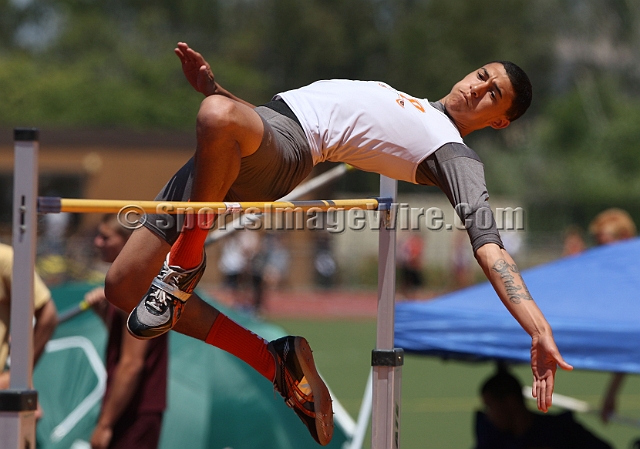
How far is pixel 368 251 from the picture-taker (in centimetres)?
2261

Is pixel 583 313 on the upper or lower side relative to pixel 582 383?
upper

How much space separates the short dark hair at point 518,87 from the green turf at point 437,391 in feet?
13.2

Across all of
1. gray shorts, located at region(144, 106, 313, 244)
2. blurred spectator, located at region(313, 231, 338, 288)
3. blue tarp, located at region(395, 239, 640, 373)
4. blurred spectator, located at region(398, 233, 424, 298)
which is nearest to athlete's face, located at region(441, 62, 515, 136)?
gray shorts, located at region(144, 106, 313, 244)

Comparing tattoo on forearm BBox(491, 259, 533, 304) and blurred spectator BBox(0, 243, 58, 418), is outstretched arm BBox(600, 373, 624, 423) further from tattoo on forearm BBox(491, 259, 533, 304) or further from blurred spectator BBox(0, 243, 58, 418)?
tattoo on forearm BBox(491, 259, 533, 304)

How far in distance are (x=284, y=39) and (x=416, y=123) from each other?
4798 centimetres

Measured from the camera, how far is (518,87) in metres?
3.29

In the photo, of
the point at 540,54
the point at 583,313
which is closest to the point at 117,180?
the point at 583,313

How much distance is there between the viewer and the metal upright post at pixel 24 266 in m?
2.72

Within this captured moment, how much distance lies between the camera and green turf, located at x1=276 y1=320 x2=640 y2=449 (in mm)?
7867

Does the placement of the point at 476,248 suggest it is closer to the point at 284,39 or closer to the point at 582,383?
the point at 582,383

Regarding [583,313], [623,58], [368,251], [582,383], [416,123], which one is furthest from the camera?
[623,58]

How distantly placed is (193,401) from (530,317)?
11.3ft

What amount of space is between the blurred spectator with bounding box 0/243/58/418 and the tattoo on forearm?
2316 millimetres

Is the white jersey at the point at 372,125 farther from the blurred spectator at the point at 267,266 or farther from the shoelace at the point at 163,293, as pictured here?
the blurred spectator at the point at 267,266
